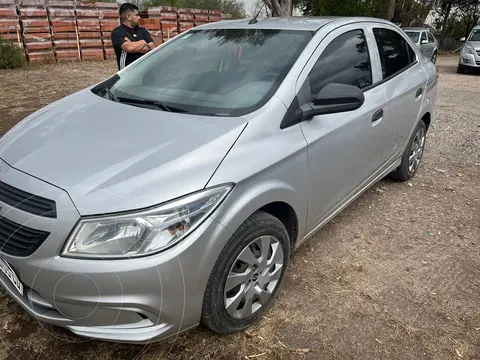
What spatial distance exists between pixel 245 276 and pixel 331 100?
1.12 m

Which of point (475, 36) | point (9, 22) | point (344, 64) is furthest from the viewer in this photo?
point (475, 36)

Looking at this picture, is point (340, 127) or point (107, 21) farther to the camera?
point (107, 21)

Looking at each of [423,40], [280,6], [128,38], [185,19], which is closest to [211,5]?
[185,19]

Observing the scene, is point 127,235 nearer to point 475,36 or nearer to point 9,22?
point 9,22

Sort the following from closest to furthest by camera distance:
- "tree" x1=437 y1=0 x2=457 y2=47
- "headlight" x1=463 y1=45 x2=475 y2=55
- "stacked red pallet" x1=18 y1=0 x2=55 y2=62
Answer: "stacked red pallet" x1=18 y1=0 x2=55 y2=62, "headlight" x1=463 y1=45 x2=475 y2=55, "tree" x1=437 y1=0 x2=457 y2=47

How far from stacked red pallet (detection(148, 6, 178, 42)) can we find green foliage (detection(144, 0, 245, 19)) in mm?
12589

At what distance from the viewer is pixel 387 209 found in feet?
12.1

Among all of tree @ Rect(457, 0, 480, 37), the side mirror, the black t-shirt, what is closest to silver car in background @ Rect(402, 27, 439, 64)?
the black t-shirt

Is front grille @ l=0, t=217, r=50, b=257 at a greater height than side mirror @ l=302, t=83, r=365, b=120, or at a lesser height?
lesser

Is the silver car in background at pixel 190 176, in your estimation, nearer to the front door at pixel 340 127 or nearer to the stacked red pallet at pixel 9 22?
the front door at pixel 340 127

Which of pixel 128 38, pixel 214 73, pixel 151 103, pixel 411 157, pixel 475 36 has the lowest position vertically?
pixel 411 157

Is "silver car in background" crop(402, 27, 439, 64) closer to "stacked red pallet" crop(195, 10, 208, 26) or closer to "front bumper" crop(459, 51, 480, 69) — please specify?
"front bumper" crop(459, 51, 480, 69)

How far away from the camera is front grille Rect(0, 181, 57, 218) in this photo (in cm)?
165

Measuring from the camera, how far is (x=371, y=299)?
2.51 m
